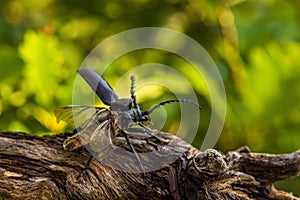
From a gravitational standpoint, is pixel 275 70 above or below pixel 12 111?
above

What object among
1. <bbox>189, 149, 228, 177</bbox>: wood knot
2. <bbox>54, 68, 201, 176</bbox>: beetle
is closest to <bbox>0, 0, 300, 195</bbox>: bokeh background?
<bbox>54, 68, 201, 176</bbox>: beetle

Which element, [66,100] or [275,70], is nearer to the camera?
[66,100]

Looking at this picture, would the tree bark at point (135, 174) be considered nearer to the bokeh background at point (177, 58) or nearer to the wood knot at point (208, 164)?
the wood knot at point (208, 164)

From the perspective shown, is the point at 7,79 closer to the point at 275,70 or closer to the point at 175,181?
the point at 175,181

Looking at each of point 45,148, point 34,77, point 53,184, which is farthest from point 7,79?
point 53,184

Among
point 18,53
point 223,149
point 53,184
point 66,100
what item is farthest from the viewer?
point 223,149

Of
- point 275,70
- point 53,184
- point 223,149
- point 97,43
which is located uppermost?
point 97,43

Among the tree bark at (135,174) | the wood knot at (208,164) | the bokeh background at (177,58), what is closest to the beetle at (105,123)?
the tree bark at (135,174)

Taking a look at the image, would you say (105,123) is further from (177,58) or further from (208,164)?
(177,58)
